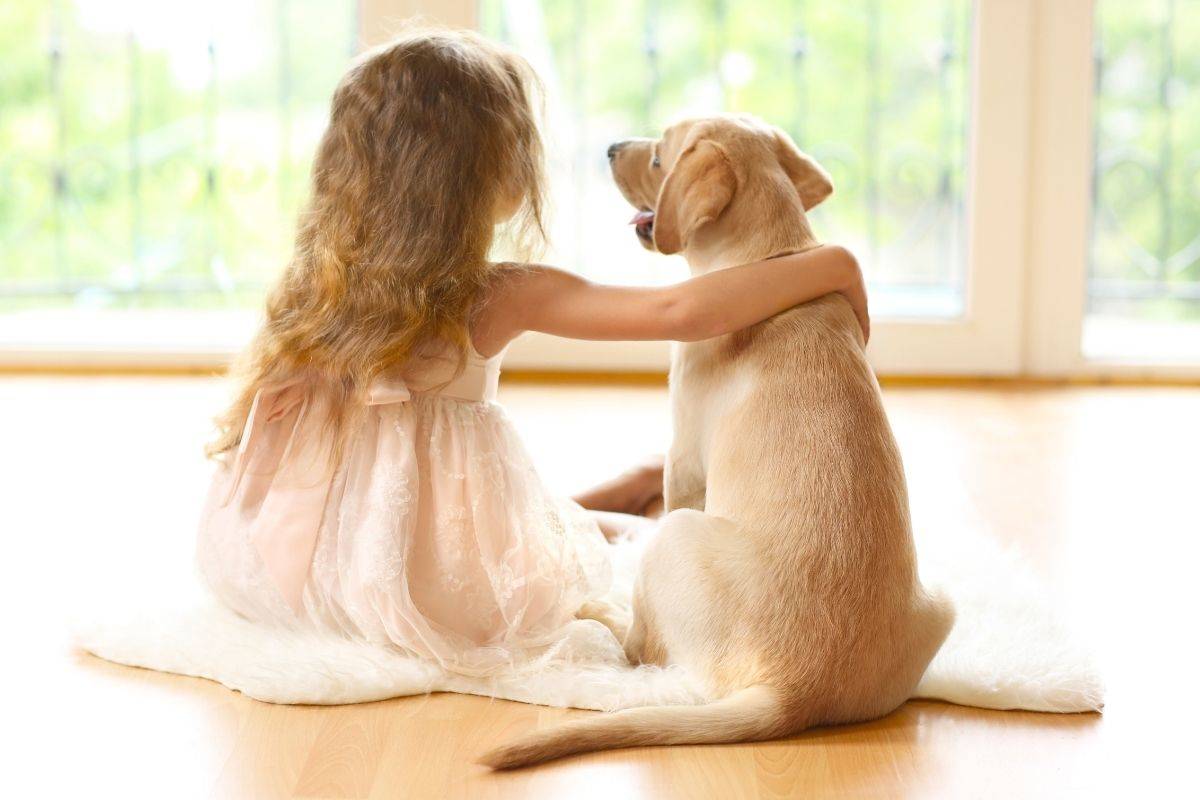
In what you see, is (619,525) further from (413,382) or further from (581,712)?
(581,712)

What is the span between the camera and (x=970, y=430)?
3562 millimetres

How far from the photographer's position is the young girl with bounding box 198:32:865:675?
6.25 ft

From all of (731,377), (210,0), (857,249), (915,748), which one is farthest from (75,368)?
(915,748)

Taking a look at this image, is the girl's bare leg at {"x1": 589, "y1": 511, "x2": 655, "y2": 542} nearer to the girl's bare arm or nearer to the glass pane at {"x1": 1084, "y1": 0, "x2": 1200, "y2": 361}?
the girl's bare arm

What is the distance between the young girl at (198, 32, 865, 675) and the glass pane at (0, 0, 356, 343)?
252 cm

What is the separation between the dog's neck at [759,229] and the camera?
192 cm

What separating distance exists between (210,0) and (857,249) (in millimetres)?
2151

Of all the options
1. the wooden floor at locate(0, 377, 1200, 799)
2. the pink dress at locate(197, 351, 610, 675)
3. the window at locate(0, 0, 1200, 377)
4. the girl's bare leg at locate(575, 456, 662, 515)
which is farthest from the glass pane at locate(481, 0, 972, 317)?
the pink dress at locate(197, 351, 610, 675)

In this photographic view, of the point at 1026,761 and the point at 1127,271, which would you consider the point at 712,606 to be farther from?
the point at 1127,271

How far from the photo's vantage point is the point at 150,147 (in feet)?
14.8

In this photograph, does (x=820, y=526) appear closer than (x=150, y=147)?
Yes

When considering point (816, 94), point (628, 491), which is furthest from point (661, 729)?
point (816, 94)

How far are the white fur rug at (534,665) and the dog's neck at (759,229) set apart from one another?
512 millimetres

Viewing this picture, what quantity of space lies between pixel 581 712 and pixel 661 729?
19cm
